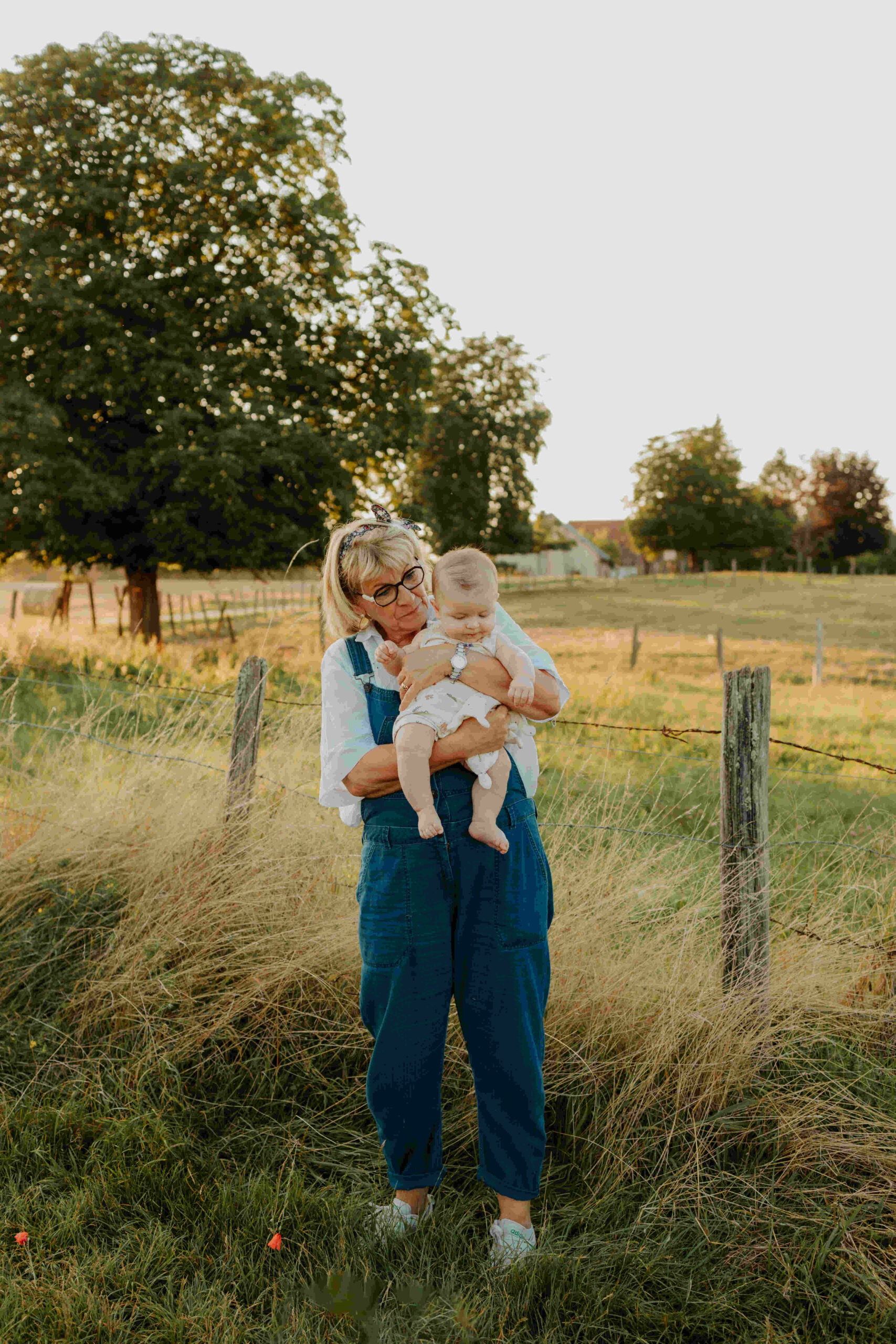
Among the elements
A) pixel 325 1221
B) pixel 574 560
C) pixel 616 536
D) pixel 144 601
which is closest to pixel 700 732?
pixel 325 1221

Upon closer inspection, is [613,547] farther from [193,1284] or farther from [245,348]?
[193,1284]

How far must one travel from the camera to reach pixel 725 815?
312 centimetres

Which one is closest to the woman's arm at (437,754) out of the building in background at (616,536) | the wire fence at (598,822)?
the wire fence at (598,822)

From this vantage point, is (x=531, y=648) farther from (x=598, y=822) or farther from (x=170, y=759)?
(x=170, y=759)

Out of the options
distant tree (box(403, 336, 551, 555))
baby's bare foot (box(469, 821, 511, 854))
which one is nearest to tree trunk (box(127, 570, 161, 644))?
baby's bare foot (box(469, 821, 511, 854))

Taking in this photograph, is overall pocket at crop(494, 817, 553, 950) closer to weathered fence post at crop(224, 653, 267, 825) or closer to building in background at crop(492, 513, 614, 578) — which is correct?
weathered fence post at crop(224, 653, 267, 825)

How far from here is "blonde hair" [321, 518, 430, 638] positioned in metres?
2.30

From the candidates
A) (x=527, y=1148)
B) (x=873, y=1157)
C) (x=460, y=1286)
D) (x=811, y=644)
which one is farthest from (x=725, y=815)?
(x=811, y=644)

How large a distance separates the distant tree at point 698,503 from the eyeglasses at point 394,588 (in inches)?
2647

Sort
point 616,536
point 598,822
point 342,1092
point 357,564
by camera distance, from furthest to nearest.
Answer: point 616,536 < point 598,822 < point 342,1092 < point 357,564

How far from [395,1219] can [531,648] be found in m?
1.59

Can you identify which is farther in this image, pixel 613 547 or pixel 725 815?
pixel 613 547

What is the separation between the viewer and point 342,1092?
306 centimetres

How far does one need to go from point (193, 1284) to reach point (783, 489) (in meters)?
80.6
